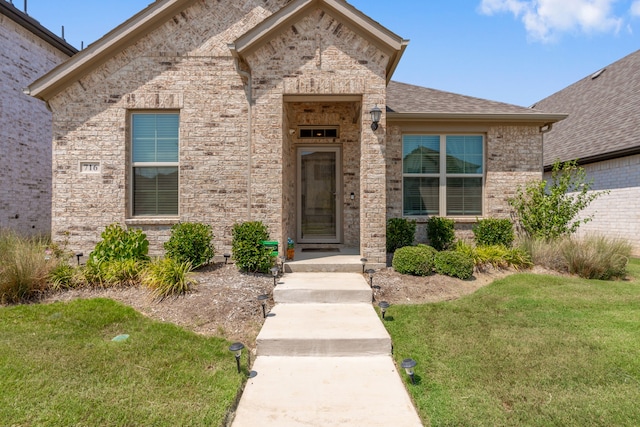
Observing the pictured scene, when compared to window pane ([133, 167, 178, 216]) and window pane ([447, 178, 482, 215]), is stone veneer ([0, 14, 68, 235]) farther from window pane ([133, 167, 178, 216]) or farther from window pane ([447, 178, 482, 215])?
window pane ([447, 178, 482, 215])

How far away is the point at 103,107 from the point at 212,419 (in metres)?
6.82

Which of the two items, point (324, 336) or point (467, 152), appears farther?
point (467, 152)

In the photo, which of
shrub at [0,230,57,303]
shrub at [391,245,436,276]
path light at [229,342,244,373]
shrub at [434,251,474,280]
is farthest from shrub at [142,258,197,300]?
shrub at [434,251,474,280]

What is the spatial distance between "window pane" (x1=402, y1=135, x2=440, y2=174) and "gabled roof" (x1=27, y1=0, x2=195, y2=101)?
6096 mm

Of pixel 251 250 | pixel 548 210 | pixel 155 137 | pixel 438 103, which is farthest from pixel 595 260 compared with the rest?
pixel 155 137

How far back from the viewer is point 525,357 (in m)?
3.54

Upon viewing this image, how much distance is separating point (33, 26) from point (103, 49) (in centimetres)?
604

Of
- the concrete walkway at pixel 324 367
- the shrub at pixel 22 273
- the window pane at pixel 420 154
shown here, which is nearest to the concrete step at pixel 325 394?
the concrete walkway at pixel 324 367

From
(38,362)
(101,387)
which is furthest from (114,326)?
(101,387)

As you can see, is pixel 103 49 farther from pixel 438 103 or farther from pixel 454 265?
pixel 454 265

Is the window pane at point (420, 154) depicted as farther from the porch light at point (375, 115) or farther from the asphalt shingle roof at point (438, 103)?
the porch light at point (375, 115)

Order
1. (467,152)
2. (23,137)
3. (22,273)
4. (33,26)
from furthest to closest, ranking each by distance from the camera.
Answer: (33,26), (23,137), (467,152), (22,273)

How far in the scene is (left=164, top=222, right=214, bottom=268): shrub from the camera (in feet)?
19.8

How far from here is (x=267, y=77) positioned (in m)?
6.47
